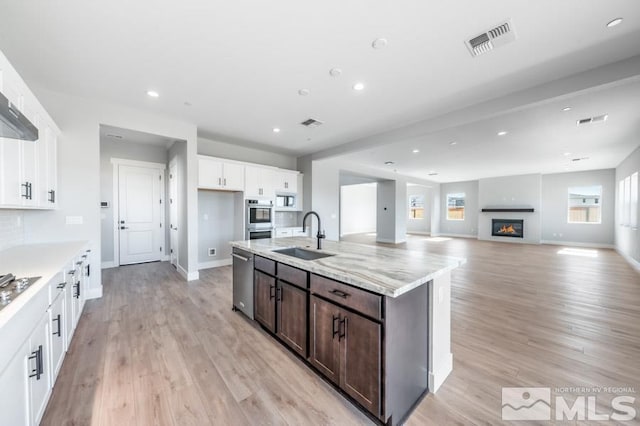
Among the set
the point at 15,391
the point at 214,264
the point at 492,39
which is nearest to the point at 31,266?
the point at 15,391

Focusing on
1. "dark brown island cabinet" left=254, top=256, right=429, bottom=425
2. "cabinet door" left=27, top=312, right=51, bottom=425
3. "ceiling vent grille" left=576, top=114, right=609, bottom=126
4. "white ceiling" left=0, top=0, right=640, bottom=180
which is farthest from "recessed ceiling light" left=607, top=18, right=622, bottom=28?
"cabinet door" left=27, top=312, right=51, bottom=425

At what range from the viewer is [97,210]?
351 centimetres

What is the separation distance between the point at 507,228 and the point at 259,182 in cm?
1015

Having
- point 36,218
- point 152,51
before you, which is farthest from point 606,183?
point 36,218

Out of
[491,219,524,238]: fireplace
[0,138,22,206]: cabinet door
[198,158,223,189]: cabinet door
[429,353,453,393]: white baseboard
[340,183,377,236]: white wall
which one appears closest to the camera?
[429,353,453,393]: white baseboard

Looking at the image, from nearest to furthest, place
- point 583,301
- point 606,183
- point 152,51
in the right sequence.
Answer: point 152,51 < point 583,301 < point 606,183

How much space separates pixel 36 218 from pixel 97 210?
583mm

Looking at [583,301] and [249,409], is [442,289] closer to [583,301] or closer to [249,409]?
[249,409]

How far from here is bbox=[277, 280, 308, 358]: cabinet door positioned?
1.97m

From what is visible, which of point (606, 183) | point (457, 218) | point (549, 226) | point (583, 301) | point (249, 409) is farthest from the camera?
point (457, 218)

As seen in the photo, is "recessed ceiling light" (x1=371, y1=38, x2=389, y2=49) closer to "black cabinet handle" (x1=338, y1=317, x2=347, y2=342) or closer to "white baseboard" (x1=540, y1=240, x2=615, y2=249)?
"black cabinet handle" (x1=338, y1=317, x2=347, y2=342)

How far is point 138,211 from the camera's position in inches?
220

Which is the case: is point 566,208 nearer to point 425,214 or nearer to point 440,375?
point 425,214

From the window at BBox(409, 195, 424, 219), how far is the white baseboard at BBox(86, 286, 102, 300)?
12562 mm
